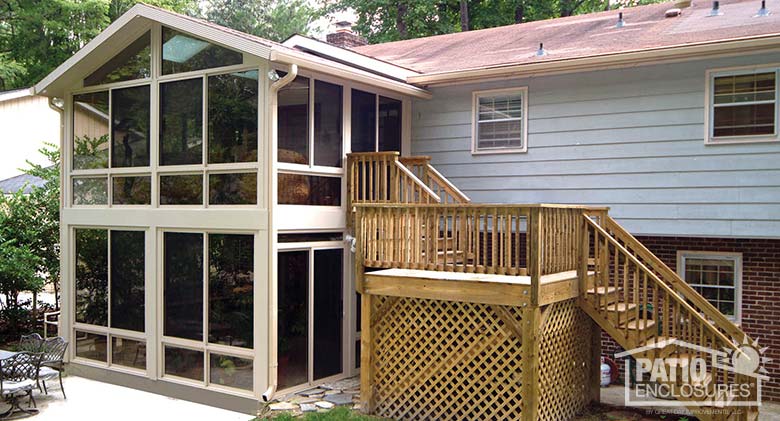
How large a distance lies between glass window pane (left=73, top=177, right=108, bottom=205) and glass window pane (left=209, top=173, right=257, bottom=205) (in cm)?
248

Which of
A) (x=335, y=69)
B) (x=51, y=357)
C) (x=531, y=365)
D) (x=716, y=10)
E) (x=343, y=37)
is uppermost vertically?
(x=343, y=37)

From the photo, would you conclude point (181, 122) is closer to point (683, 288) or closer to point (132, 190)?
point (132, 190)

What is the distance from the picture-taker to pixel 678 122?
880 cm

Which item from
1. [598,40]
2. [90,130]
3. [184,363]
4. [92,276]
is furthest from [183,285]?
[598,40]

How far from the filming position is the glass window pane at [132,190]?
9.71 meters

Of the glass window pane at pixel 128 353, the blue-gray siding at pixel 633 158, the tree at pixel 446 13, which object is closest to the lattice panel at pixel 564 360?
the blue-gray siding at pixel 633 158

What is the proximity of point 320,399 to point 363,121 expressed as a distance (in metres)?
4.04

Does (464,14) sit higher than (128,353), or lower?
higher

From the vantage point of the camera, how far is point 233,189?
873 centimetres

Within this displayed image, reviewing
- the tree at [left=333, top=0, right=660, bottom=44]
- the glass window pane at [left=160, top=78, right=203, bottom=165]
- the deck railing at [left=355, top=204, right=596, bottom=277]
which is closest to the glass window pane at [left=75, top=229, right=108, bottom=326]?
the glass window pane at [left=160, top=78, right=203, bottom=165]

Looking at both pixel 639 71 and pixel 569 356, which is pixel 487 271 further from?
pixel 639 71

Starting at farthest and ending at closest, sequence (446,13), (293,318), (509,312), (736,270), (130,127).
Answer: (446,13)
(130,127)
(736,270)
(293,318)
(509,312)

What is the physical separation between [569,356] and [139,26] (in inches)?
298

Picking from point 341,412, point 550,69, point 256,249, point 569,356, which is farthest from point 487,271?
Result: point 550,69
